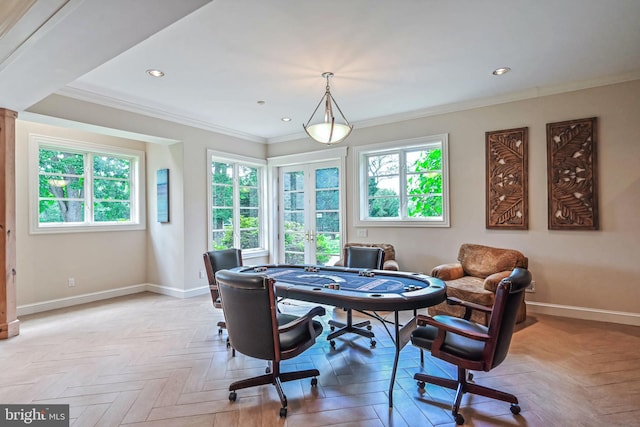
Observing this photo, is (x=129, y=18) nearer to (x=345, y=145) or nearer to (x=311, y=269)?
(x=311, y=269)

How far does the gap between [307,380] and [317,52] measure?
2.83 m

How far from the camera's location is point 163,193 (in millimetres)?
5223

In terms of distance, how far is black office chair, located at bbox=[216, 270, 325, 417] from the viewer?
2.07 meters

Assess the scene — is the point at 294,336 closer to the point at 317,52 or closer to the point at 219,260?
the point at 219,260

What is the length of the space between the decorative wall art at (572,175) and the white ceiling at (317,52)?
538 mm

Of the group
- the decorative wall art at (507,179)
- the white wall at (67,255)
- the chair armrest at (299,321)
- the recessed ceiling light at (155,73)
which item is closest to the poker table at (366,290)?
the chair armrest at (299,321)

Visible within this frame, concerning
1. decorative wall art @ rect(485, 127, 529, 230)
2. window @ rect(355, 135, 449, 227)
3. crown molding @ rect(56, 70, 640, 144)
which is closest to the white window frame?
crown molding @ rect(56, 70, 640, 144)

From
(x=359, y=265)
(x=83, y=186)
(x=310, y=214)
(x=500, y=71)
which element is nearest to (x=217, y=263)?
(x=359, y=265)

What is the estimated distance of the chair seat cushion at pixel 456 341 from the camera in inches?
80.8

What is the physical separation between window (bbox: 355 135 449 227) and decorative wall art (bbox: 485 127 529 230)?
22.8 inches

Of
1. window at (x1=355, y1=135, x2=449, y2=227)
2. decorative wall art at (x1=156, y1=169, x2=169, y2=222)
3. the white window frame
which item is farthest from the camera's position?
the white window frame

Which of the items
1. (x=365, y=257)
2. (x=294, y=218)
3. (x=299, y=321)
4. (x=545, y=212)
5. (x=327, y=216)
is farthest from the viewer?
(x=294, y=218)

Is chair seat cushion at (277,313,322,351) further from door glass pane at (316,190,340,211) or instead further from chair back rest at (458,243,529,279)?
door glass pane at (316,190,340,211)

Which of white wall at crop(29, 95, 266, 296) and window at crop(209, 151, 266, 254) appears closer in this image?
white wall at crop(29, 95, 266, 296)
